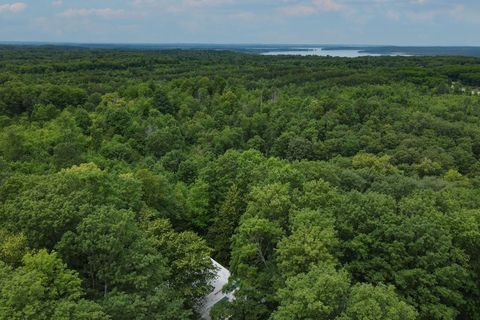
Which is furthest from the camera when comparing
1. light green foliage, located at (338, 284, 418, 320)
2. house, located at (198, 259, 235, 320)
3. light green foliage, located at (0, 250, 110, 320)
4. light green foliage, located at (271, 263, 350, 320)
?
house, located at (198, 259, 235, 320)

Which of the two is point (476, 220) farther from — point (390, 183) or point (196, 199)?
point (196, 199)

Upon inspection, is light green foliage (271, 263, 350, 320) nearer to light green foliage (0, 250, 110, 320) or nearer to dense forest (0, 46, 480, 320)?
dense forest (0, 46, 480, 320)

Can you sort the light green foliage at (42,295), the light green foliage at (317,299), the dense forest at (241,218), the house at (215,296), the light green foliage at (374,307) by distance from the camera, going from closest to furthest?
the light green foliage at (42,295) → the light green foliage at (374,307) → the light green foliage at (317,299) → the dense forest at (241,218) → the house at (215,296)

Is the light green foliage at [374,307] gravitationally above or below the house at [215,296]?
above

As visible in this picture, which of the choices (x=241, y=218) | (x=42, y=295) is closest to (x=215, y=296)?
(x=241, y=218)

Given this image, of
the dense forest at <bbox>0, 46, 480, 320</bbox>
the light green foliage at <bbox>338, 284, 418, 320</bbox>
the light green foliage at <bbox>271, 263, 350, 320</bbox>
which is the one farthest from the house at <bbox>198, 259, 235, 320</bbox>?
the light green foliage at <bbox>338, 284, 418, 320</bbox>

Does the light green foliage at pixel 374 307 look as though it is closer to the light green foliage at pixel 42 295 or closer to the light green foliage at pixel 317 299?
the light green foliage at pixel 317 299

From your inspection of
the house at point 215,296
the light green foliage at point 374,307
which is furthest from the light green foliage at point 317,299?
the house at point 215,296

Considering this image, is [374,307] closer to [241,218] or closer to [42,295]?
[241,218]
